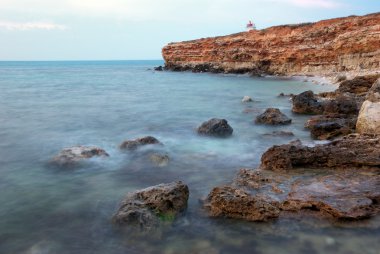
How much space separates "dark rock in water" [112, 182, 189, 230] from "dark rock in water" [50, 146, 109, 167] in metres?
2.89

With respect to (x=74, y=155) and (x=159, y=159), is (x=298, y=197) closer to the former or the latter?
(x=159, y=159)

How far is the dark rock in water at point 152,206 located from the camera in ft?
16.4

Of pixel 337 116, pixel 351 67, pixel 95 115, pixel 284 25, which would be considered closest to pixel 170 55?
pixel 284 25

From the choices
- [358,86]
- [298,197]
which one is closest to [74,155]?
[298,197]

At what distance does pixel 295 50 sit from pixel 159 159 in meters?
35.7

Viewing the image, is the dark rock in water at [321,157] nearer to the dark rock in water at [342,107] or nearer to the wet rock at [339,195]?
the wet rock at [339,195]

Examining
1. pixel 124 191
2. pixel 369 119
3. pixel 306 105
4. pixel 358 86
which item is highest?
pixel 369 119

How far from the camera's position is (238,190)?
18.4 ft

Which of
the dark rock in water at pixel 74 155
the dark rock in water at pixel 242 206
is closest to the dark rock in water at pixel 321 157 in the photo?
the dark rock in water at pixel 242 206

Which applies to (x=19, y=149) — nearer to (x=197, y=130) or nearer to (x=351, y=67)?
(x=197, y=130)

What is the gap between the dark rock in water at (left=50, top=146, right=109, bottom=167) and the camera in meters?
7.91

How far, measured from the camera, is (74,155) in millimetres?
8156

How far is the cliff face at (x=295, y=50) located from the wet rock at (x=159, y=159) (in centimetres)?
2557

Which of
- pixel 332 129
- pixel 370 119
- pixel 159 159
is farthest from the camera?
pixel 332 129
